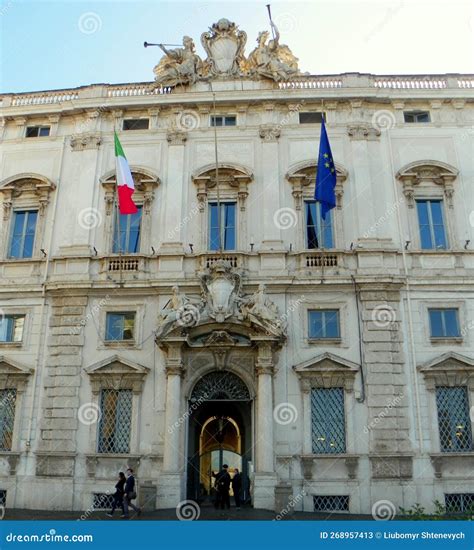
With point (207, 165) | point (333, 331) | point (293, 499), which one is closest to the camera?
point (293, 499)

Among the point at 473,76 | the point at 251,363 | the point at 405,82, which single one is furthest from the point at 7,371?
the point at 473,76

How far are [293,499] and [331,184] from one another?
10.4m

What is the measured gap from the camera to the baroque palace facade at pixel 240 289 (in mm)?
18562

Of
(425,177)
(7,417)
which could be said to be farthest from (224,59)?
(7,417)

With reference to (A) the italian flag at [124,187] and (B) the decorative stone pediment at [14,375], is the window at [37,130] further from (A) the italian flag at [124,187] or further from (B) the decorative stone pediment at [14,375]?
(B) the decorative stone pediment at [14,375]

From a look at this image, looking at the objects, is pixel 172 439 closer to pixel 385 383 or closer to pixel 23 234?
pixel 385 383

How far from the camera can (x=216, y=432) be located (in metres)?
21.3

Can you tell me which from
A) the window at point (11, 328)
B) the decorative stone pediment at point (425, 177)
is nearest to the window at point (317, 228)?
the decorative stone pediment at point (425, 177)

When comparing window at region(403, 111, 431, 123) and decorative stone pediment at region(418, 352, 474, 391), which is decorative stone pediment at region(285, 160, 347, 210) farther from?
decorative stone pediment at region(418, 352, 474, 391)

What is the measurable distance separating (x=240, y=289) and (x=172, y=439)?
5.61 m

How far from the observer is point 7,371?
20016 millimetres

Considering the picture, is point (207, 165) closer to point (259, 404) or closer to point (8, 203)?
point (8, 203)

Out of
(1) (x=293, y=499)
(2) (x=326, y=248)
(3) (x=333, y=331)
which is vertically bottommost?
(1) (x=293, y=499)

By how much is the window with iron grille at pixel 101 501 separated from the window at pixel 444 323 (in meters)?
12.5
